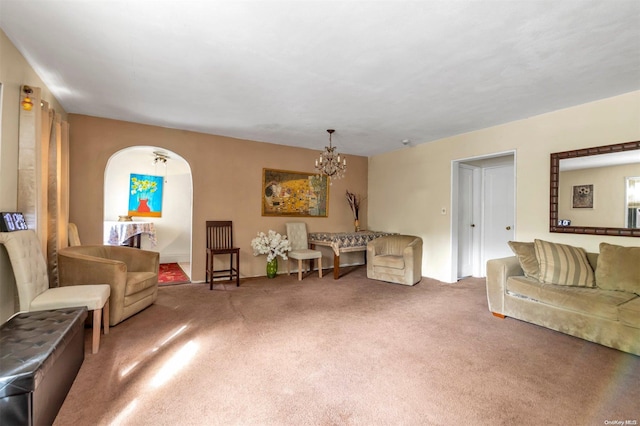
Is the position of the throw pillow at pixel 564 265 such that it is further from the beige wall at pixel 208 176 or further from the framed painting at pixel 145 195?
the framed painting at pixel 145 195

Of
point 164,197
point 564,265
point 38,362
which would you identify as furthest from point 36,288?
point 564,265

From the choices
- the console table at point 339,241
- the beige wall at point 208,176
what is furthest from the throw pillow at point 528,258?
the beige wall at point 208,176

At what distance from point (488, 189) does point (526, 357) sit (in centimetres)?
385

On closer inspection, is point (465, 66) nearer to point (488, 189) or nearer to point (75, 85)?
point (488, 189)

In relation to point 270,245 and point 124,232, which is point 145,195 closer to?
point 124,232

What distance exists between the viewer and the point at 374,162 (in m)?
6.65

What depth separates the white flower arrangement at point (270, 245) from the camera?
5.20 meters

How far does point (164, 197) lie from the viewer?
264 inches

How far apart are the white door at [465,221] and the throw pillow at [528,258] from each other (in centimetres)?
190

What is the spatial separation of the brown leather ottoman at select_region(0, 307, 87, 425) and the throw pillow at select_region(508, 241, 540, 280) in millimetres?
4285

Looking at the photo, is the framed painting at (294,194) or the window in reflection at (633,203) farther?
the framed painting at (294,194)

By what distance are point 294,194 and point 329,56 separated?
356 centimetres

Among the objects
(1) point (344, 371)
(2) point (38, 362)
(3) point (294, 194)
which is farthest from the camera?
(3) point (294, 194)

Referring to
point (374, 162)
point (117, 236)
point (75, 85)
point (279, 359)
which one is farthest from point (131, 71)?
point (374, 162)
